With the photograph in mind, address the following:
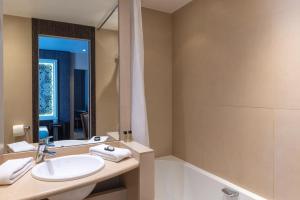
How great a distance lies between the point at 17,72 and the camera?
1438mm

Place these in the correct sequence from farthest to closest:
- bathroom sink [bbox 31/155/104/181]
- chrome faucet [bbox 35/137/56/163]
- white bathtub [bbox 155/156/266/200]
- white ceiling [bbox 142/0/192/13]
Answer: white ceiling [bbox 142/0/192/13] → white bathtub [bbox 155/156/266/200] → chrome faucet [bbox 35/137/56/163] → bathroom sink [bbox 31/155/104/181]

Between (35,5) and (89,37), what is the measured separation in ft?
1.42

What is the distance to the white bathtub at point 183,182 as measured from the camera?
1.95 metres

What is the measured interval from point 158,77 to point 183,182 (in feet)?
4.15

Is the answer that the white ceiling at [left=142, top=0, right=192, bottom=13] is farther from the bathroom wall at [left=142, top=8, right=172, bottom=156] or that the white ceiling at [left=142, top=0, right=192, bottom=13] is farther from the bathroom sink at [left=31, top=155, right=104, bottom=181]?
the bathroom sink at [left=31, top=155, right=104, bottom=181]

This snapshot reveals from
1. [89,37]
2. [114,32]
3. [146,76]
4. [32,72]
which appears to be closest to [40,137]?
[32,72]

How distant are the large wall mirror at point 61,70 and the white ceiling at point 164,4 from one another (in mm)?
649

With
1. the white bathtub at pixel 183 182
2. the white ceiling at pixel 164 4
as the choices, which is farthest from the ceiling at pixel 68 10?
the white bathtub at pixel 183 182

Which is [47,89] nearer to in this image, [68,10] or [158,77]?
[68,10]

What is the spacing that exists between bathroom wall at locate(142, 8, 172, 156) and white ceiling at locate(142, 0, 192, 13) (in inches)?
2.3

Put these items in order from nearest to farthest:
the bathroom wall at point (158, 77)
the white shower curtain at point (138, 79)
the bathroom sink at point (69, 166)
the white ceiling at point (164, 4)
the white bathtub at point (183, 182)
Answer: the bathroom sink at point (69, 166)
the white shower curtain at point (138, 79)
the white bathtub at point (183, 182)
the white ceiling at point (164, 4)
the bathroom wall at point (158, 77)

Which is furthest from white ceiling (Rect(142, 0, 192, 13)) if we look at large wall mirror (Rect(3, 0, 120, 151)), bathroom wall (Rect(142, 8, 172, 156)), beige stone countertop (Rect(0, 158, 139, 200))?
beige stone countertop (Rect(0, 158, 139, 200))

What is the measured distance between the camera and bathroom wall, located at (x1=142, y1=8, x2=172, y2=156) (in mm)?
2465

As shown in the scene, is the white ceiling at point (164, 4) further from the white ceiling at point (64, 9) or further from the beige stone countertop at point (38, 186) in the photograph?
the beige stone countertop at point (38, 186)
